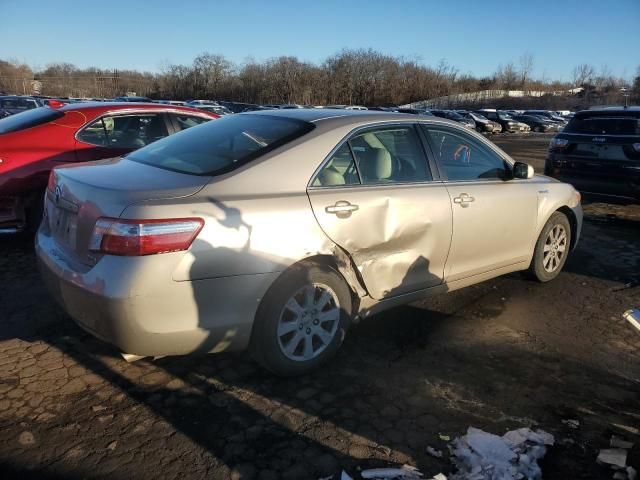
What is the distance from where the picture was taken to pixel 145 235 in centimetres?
258

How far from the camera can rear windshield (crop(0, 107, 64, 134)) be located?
5468 millimetres

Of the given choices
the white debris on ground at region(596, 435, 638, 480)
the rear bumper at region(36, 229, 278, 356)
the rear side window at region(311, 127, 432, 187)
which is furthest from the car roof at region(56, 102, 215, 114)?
the white debris on ground at region(596, 435, 638, 480)

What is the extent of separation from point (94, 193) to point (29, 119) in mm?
3605

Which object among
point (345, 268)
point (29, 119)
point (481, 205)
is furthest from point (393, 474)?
point (29, 119)

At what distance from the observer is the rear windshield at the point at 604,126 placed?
7.77 m

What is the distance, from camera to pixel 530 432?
2.71 meters

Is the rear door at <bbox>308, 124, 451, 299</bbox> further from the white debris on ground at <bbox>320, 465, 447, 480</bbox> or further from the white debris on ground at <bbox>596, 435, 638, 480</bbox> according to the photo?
the white debris on ground at <bbox>596, 435, 638, 480</bbox>

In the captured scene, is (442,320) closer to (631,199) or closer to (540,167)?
(631,199)

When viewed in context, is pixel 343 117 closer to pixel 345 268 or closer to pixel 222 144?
pixel 222 144

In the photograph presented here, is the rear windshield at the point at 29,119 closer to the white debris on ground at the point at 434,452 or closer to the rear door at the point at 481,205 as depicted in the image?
the rear door at the point at 481,205

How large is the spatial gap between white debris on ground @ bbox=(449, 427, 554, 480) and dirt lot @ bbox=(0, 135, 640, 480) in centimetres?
7

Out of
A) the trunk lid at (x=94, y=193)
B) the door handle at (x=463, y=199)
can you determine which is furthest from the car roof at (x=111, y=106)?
the door handle at (x=463, y=199)

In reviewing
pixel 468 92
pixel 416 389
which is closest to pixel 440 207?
pixel 416 389

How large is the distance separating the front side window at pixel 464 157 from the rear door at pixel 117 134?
361 centimetres
